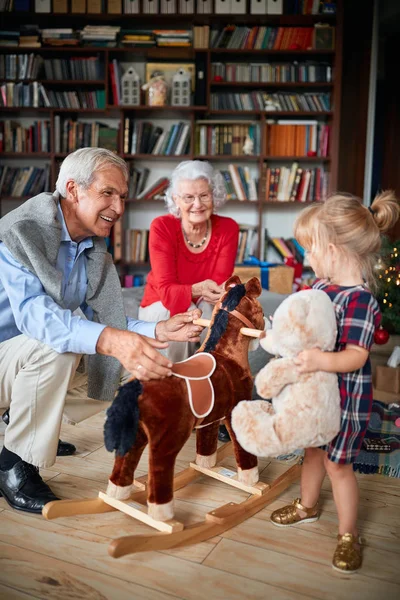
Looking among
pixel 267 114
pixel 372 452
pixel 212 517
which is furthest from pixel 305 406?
pixel 267 114

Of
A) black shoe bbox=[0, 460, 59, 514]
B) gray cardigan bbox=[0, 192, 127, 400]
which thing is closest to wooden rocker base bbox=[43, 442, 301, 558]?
black shoe bbox=[0, 460, 59, 514]

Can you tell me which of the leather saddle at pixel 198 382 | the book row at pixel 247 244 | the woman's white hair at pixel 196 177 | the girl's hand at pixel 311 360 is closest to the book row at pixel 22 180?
the book row at pixel 247 244

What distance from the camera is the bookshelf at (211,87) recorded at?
4312 millimetres

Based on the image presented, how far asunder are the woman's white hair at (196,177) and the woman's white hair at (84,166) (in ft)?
2.16

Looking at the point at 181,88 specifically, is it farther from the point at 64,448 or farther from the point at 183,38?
the point at 64,448

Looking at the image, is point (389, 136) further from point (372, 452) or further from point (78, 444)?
point (78, 444)

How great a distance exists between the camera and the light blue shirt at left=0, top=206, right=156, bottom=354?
1.46 m

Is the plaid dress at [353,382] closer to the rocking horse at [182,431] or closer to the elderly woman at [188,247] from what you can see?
the rocking horse at [182,431]

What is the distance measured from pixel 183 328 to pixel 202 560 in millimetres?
651

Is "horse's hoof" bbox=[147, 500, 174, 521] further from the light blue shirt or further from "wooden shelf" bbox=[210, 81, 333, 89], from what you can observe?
"wooden shelf" bbox=[210, 81, 333, 89]

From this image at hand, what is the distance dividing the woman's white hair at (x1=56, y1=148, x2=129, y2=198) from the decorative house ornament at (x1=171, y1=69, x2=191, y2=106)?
291cm

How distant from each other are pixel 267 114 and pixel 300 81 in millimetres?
362

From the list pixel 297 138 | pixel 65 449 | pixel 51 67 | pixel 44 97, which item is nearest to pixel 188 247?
pixel 65 449

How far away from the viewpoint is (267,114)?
4.43 meters
